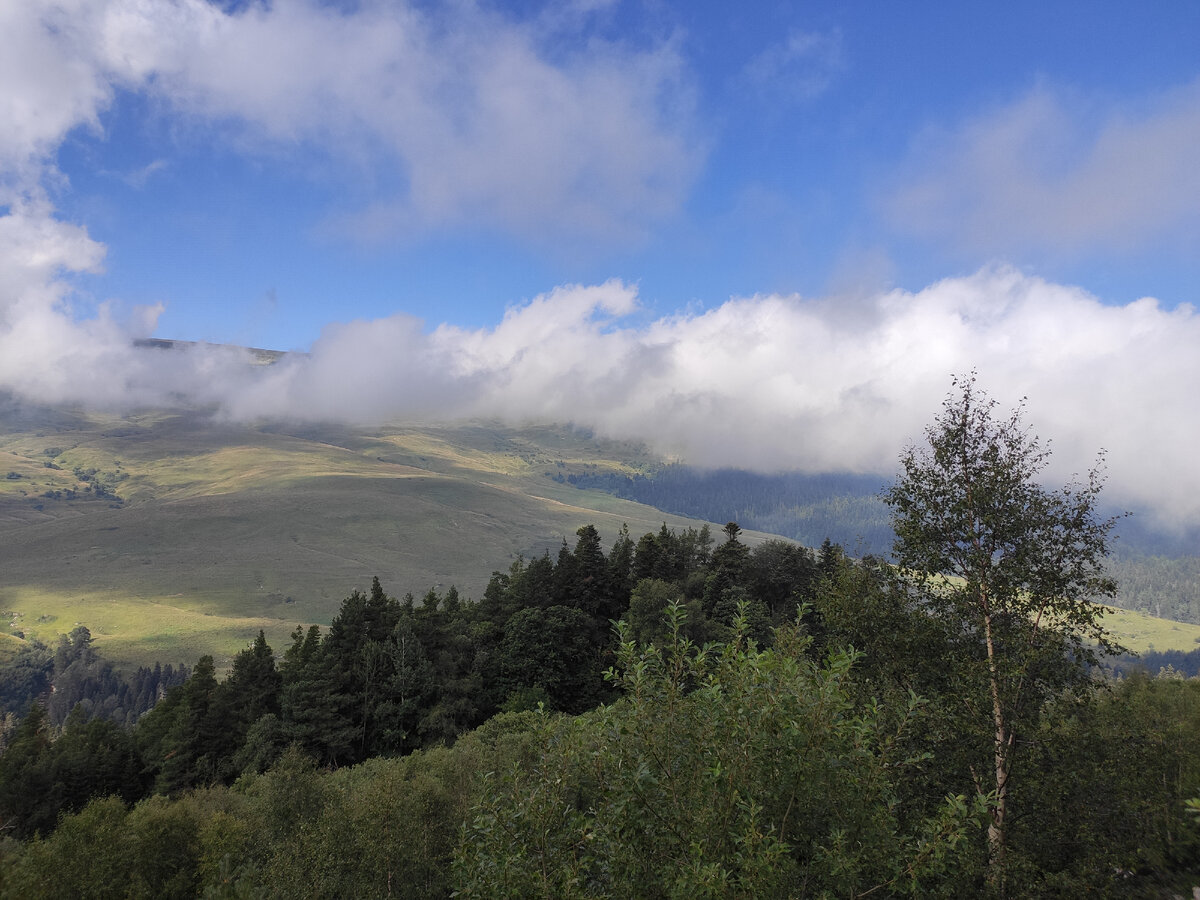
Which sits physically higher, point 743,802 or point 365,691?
point 743,802

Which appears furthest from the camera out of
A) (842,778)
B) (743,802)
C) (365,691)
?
(365,691)

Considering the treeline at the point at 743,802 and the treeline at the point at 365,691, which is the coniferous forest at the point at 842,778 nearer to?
the treeline at the point at 743,802

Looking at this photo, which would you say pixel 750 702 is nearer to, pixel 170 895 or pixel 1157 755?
pixel 1157 755

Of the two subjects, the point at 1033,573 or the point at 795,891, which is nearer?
the point at 795,891

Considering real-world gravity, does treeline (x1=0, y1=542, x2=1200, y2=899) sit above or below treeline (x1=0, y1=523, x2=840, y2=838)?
above

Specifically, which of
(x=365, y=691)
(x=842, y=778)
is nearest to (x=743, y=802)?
(x=842, y=778)

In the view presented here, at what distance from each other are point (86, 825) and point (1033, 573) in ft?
120

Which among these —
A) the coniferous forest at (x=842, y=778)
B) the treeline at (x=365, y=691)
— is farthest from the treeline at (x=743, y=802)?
the treeline at (x=365, y=691)

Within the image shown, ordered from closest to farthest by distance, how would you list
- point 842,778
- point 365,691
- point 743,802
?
point 743,802 < point 842,778 < point 365,691

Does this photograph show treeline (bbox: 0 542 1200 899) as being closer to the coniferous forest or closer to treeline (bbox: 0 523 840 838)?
the coniferous forest

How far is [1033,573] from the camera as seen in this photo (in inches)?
627

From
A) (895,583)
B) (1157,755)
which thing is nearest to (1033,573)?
(895,583)

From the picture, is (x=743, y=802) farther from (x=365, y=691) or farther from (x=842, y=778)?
(x=365, y=691)

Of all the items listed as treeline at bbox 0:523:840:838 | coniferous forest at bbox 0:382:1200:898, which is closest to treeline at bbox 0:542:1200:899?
coniferous forest at bbox 0:382:1200:898
